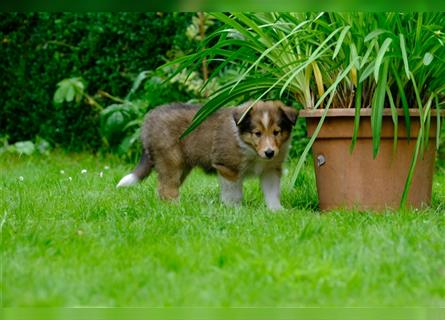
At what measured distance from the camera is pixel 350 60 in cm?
423

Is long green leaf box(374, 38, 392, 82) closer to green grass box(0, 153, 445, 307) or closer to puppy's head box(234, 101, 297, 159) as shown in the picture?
green grass box(0, 153, 445, 307)

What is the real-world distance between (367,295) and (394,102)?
2.10 meters

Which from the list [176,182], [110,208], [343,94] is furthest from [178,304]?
[176,182]

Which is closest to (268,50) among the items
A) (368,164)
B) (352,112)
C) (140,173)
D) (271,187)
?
(352,112)

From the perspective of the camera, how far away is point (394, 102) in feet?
14.5

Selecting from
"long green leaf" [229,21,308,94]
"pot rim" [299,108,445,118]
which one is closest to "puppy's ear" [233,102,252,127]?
"long green leaf" [229,21,308,94]

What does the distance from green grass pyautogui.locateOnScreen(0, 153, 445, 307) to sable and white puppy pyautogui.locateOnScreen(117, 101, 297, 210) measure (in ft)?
1.47

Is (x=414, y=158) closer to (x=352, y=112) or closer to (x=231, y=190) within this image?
(x=352, y=112)

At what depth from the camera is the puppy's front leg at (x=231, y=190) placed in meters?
4.95

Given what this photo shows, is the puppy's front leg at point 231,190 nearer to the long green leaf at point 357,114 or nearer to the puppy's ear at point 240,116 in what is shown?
the puppy's ear at point 240,116

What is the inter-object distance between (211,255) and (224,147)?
2.07 m

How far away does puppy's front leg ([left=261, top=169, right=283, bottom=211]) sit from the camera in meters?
A: 4.90

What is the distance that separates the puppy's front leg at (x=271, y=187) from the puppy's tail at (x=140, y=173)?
3.15 ft

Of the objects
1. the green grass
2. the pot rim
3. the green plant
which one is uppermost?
the green plant
